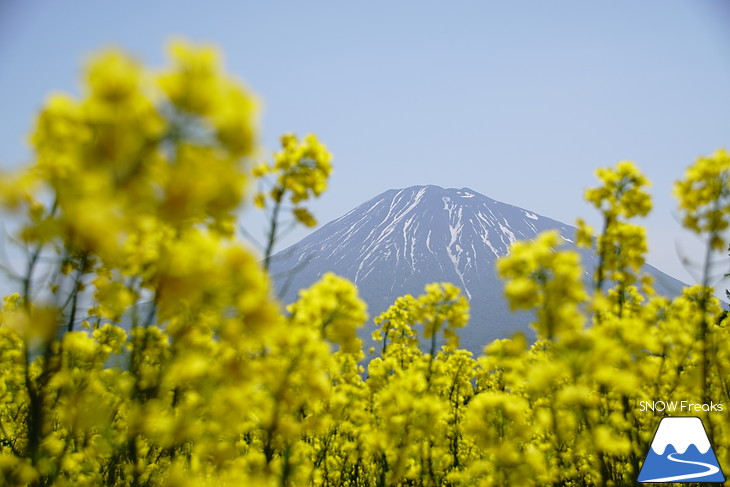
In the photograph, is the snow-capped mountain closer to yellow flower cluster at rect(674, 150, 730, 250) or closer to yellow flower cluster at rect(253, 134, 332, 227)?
yellow flower cluster at rect(674, 150, 730, 250)

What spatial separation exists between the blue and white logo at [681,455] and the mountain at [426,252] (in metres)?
128

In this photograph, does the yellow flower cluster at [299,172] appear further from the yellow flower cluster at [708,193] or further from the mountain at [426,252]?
the mountain at [426,252]

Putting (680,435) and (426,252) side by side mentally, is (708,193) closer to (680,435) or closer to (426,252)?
(680,435)

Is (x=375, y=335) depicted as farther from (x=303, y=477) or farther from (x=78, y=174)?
(x=78, y=174)

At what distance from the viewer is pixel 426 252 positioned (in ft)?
534

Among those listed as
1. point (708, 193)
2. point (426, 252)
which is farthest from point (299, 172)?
point (426, 252)

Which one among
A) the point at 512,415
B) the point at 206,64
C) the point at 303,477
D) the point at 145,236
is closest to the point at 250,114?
the point at 206,64

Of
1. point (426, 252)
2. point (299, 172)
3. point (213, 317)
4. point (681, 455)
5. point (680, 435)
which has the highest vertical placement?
point (426, 252)

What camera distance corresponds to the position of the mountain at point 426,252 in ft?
471

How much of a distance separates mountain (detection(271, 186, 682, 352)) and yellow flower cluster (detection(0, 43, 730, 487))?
5040 inches

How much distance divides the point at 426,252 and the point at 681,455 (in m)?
160

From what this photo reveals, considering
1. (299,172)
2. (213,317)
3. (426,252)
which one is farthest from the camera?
(426,252)

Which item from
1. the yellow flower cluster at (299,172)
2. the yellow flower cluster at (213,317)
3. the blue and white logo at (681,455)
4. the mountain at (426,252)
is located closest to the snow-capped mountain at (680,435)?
the blue and white logo at (681,455)

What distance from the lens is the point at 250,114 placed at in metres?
1.18
